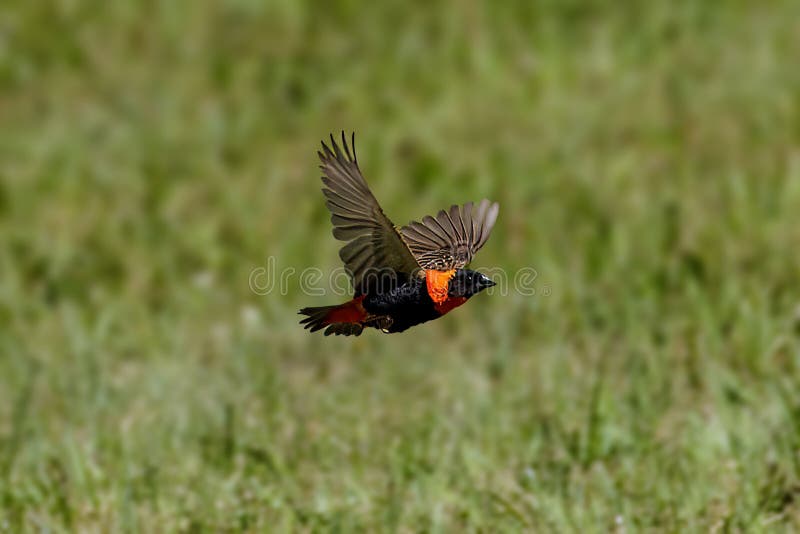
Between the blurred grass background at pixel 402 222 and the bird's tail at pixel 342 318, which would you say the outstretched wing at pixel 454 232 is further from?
the blurred grass background at pixel 402 222

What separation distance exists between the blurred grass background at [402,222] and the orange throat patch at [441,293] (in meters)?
1.63

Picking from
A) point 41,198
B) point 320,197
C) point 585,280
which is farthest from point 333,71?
point 585,280

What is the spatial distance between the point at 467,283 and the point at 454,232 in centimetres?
34

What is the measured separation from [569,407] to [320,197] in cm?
234

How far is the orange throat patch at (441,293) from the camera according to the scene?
205 centimetres

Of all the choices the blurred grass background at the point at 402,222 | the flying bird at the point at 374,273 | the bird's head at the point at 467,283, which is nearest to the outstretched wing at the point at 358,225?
the flying bird at the point at 374,273

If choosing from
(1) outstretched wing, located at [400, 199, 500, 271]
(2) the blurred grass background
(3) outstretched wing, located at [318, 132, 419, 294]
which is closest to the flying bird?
(3) outstretched wing, located at [318, 132, 419, 294]

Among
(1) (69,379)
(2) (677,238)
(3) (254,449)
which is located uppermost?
(2) (677,238)

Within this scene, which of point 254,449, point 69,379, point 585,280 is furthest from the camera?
point 585,280

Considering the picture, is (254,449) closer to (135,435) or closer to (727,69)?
(135,435)

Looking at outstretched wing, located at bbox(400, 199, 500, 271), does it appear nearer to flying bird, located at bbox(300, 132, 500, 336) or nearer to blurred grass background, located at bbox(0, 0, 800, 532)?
flying bird, located at bbox(300, 132, 500, 336)

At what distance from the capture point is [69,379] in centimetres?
489

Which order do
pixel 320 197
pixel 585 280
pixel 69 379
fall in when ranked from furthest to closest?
pixel 320 197 < pixel 585 280 < pixel 69 379

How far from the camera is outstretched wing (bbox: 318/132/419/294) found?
6.73ft
